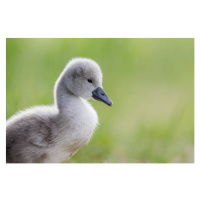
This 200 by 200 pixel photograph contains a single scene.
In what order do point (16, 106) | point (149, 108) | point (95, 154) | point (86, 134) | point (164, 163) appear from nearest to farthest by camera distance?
point (86, 134), point (16, 106), point (164, 163), point (95, 154), point (149, 108)

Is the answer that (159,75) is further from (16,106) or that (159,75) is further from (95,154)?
(16,106)

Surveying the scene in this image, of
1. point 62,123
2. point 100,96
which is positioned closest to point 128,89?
point 100,96

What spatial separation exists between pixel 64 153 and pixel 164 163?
770mm

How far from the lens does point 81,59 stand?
8.05 feet

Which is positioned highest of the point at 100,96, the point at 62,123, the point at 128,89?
the point at 128,89

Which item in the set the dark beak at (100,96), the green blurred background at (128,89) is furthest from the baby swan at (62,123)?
the green blurred background at (128,89)

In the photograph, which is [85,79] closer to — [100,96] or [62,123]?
[100,96]

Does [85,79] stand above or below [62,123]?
above

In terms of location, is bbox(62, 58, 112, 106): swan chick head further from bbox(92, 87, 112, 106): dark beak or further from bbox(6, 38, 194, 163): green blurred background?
bbox(6, 38, 194, 163): green blurred background

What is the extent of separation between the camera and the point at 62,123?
239 cm

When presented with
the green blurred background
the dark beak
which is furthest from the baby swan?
the green blurred background

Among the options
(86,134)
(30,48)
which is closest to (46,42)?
(30,48)

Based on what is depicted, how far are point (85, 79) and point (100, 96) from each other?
0.12m

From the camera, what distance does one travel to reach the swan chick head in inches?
95.5
